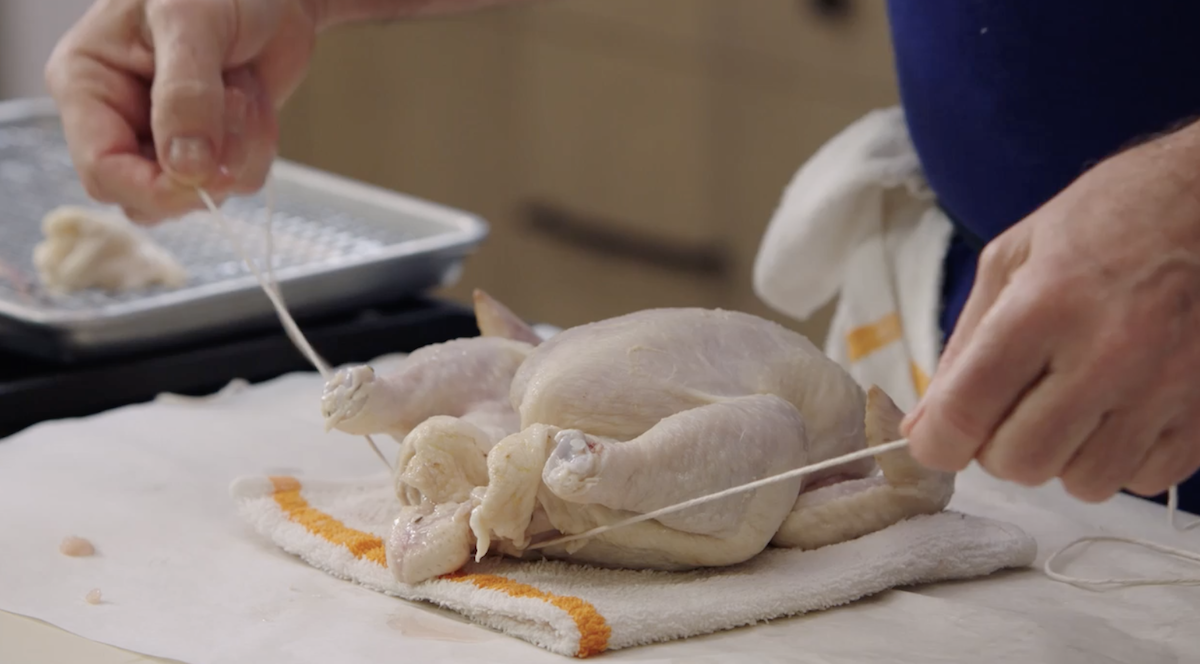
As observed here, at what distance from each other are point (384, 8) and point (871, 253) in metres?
0.55

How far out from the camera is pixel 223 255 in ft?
5.14

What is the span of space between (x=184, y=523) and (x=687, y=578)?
15.6 inches

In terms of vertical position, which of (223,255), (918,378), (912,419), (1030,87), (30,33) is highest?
(1030,87)

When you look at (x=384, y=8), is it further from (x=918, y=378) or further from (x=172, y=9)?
(x=918, y=378)

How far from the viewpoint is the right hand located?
3.56ft

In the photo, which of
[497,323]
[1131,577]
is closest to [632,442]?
[497,323]


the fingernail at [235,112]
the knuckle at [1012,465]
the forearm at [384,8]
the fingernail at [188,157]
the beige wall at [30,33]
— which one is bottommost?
the beige wall at [30,33]

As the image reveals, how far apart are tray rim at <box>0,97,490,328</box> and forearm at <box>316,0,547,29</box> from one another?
162mm

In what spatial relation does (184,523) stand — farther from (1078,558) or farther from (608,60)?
(608,60)

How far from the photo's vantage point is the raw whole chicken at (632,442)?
33.5 inches

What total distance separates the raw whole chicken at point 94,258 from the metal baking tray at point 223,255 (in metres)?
0.02

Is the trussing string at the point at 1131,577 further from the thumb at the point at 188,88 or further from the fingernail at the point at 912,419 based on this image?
the thumb at the point at 188,88

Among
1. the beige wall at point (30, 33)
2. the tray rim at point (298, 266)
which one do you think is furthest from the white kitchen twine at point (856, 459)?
the beige wall at point (30, 33)

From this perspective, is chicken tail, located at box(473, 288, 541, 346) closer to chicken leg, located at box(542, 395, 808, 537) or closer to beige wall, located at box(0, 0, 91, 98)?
chicken leg, located at box(542, 395, 808, 537)
